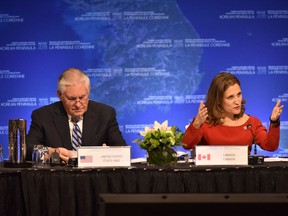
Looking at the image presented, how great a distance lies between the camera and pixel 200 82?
602cm

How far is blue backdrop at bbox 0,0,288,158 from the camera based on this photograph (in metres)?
5.91

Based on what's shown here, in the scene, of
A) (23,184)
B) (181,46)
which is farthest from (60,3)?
(23,184)

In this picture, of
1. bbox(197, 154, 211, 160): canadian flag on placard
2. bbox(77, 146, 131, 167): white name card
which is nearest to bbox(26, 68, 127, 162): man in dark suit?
bbox(77, 146, 131, 167): white name card

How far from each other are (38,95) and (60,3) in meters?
0.92

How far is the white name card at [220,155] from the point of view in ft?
9.68

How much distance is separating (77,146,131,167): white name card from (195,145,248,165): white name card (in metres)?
0.35

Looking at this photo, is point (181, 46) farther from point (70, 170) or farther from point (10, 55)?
point (70, 170)

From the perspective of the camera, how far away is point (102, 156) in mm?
2922

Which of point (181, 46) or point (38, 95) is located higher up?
point (181, 46)

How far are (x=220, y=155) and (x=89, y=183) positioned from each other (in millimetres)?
648

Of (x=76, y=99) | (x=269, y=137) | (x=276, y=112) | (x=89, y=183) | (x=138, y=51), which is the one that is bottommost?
(x=89, y=183)

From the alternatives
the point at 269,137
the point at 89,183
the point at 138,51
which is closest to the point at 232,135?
the point at 269,137

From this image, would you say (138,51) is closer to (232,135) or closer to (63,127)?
(63,127)

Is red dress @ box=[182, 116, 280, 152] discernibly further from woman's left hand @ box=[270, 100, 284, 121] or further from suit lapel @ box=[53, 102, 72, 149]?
suit lapel @ box=[53, 102, 72, 149]
